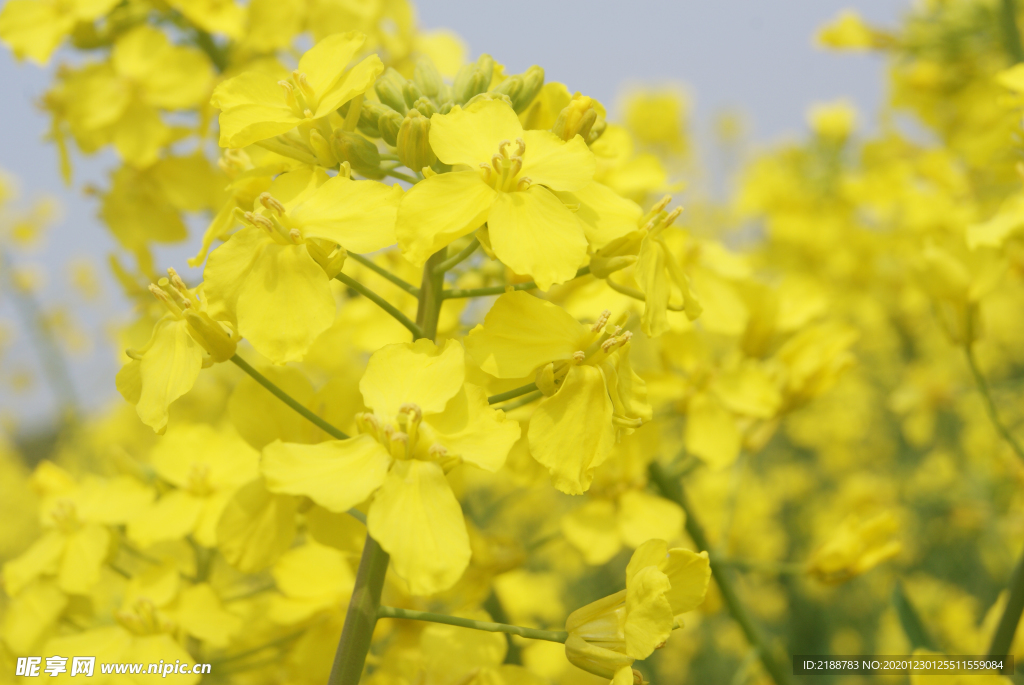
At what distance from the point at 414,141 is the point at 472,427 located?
451 millimetres

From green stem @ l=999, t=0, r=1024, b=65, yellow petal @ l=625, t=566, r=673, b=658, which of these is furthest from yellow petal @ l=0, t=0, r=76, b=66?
green stem @ l=999, t=0, r=1024, b=65

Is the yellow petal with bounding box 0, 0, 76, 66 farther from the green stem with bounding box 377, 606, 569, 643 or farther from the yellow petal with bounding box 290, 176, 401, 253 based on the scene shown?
the green stem with bounding box 377, 606, 569, 643

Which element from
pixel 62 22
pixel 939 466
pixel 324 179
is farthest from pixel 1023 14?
pixel 62 22

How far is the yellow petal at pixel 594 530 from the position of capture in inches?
61.9

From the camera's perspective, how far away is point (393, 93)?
4.39 feet

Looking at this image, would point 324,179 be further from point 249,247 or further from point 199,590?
point 199,590

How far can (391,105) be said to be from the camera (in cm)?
135

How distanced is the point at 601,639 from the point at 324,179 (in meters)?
0.81

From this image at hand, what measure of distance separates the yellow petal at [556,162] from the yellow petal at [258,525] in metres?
0.68

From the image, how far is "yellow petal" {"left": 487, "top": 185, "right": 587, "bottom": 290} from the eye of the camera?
3.37ft

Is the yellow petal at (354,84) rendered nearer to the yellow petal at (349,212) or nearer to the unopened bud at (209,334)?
the yellow petal at (349,212)

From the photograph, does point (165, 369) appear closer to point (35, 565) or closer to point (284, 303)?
point (284, 303)

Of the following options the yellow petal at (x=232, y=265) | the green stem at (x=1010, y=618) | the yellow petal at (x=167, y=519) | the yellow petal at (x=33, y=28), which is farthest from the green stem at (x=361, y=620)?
the yellow petal at (x=33, y=28)

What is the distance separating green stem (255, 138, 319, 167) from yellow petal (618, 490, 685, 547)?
95 centimetres
